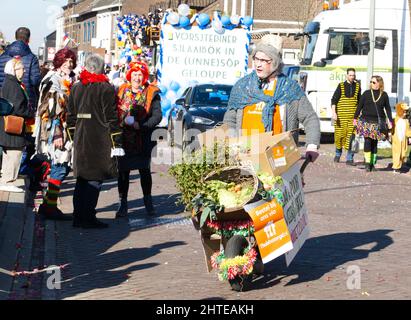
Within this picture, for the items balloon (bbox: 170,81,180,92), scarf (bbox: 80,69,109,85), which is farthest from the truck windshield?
scarf (bbox: 80,69,109,85)

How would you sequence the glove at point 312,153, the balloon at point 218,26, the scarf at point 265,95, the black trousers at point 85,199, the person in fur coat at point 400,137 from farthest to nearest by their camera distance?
the balloon at point 218,26, the person in fur coat at point 400,137, the black trousers at point 85,199, the scarf at point 265,95, the glove at point 312,153

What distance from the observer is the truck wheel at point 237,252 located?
25.9 feet

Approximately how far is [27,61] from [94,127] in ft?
12.1

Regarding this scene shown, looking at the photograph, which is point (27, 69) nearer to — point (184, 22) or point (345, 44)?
point (184, 22)

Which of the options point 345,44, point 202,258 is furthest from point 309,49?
point 202,258

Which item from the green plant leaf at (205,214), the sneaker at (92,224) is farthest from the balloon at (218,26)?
the green plant leaf at (205,214)

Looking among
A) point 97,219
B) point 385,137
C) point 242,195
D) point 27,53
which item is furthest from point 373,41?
point 242,195

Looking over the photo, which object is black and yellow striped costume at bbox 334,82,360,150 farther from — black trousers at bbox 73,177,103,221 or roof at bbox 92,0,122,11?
roof at bbox 92,0,122,11

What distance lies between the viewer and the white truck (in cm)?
2784

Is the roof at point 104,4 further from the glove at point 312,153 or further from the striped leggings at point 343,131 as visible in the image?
the glove at point 312,153

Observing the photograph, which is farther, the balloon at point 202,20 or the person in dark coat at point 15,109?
the balloon at point 202,20

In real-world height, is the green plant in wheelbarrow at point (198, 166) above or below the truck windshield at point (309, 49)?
below

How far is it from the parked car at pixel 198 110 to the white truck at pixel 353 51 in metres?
3.99
